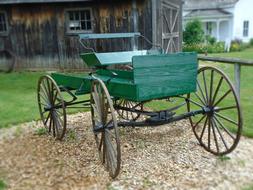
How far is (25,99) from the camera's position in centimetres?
805

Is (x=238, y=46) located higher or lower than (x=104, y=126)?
higher

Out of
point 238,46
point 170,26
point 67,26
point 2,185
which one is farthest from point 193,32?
point 2,185

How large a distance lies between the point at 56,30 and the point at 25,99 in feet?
14.8

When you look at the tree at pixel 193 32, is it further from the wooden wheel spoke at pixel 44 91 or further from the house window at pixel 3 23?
the wooden wheel spoke at pixel 44 91

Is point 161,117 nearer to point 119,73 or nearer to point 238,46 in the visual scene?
point 119,73

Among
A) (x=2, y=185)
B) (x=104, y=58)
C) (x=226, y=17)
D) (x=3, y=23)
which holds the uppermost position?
(x=226, y=17)

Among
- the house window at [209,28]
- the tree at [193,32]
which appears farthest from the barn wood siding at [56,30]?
the house window at [209,28]

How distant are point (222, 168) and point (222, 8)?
24.5 meters

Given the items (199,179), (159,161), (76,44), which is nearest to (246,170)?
(199,179)

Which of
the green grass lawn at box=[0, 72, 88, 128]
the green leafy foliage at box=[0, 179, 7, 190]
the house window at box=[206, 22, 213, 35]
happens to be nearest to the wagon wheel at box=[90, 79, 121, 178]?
the green leafy foliage at box=[0, 179, 7, 190]

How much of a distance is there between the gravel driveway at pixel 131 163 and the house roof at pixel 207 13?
2180 cm

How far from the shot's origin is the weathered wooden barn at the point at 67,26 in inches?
429

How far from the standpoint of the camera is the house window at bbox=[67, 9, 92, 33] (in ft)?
37.8

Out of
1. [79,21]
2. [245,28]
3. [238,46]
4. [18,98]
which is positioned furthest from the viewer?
[245,28]
